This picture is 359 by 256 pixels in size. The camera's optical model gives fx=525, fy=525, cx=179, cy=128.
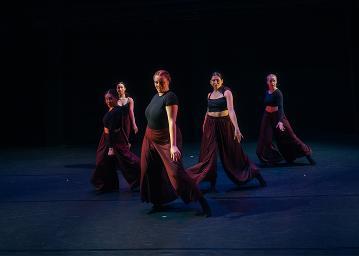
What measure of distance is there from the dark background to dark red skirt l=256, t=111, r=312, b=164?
5360 mm

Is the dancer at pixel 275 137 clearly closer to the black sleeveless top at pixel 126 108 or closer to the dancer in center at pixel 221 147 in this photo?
the dancer in center at pixel 221 147

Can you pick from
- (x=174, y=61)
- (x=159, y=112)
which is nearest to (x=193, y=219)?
(x=159, y=112)

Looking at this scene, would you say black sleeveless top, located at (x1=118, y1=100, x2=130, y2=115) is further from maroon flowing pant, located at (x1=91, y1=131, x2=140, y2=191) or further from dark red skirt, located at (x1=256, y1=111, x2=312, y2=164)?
dark red skirt, located at (x1=256, y1=111, x2=312, y2=164)

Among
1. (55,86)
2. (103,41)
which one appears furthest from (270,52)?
(55,86)

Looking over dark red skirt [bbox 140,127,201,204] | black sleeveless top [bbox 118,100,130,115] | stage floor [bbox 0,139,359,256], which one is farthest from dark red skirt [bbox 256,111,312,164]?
dark red skirt [bbox 140,127,201,204]

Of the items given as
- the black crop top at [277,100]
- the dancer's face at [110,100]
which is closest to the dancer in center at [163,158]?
the dancer's face at [110,100]

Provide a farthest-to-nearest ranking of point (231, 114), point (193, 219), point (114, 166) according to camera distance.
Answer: point (114, 166), point (231, 114), point (193, 219)

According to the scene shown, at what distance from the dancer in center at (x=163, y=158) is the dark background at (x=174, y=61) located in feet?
29.3

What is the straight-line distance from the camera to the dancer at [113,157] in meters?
7.52

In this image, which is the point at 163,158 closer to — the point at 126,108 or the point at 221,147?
the point at 221,147

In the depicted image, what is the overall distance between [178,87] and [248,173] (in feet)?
26.2

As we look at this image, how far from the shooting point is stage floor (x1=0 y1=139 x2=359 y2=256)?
4781 mm

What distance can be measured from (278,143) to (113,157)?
343 cm

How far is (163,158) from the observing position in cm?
589
